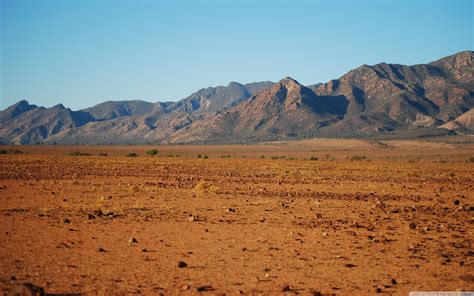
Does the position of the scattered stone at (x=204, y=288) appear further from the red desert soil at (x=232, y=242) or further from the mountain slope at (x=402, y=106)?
the mountain slope at (x=402, y=106)

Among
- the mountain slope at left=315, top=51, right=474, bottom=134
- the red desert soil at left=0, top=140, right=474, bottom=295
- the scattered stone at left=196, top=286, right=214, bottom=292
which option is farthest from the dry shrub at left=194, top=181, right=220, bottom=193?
the mountain slope at left=315, top=51, right=474, bottom=134

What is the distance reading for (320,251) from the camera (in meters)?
A: 10.8

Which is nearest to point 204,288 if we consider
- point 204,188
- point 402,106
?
point 204,188

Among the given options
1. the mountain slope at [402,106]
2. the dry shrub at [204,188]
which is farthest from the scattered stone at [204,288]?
the mountain slope at [402,106]

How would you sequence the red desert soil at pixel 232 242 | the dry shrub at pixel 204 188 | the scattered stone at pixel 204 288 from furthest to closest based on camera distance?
the dry shrub at pixel 204 188
the red desert soil at pixel 232 242
the scattered stone at pixel 204 288

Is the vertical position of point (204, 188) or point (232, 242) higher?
point (204, 188)

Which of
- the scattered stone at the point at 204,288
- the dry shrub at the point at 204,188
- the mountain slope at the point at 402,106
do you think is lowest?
the scattered stone at the point at 204,288

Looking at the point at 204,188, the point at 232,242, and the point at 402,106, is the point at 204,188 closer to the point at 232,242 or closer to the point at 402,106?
the point at 232,242

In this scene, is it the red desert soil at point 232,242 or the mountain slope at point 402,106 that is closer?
the red desert soil at point 232,242

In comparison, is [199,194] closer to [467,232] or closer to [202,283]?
[467,232]

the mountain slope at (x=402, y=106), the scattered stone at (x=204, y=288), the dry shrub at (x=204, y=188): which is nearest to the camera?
the scattered stone at (x=204, y=288)

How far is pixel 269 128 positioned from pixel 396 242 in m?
163

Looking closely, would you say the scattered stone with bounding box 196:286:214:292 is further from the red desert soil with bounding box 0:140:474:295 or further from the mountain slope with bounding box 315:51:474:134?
the mountain slope with bounding box 315:51:474:134

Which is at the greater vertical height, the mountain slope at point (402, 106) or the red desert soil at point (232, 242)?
the mountain slope at point (402, 106)
